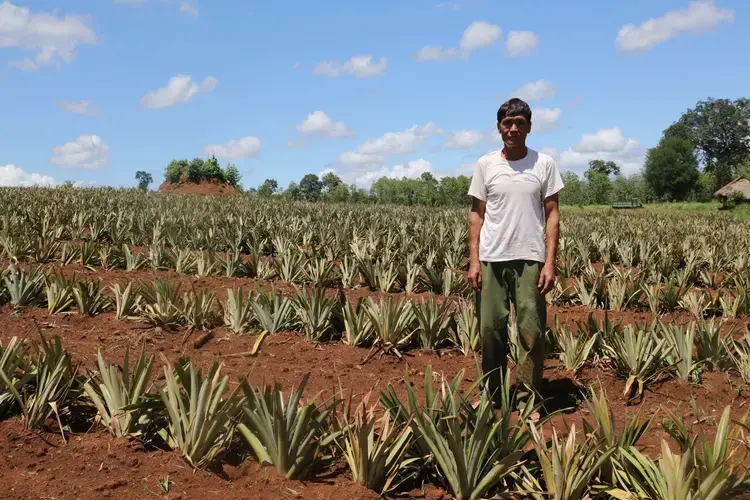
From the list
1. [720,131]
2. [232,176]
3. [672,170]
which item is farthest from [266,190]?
[720,131]

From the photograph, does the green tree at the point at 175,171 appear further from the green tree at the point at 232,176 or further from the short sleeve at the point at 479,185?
the short sleeve at the point at 479,185

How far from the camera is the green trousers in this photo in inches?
138

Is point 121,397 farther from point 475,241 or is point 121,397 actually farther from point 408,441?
point 475,241

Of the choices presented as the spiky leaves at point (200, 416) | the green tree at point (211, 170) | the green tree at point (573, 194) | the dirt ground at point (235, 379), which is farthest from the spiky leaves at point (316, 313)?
the green tree at point (573, 194)

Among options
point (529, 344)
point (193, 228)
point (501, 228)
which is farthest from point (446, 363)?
point (193, 228)

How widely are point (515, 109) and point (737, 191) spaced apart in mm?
49252

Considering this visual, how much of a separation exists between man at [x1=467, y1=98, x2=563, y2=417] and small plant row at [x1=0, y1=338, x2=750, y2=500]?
794 millimetres

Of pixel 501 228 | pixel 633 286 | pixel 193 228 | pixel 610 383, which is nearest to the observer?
pixel 501 228

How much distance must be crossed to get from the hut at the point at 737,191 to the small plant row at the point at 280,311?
46.4m

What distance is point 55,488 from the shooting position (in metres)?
2.46

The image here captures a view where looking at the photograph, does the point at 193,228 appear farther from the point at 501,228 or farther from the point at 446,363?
the point at 501,228

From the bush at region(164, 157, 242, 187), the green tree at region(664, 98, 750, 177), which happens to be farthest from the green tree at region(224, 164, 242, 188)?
the green tree at region(664, 98, 750, 177)

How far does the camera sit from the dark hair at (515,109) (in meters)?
3.44

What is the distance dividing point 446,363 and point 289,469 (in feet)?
7.17
